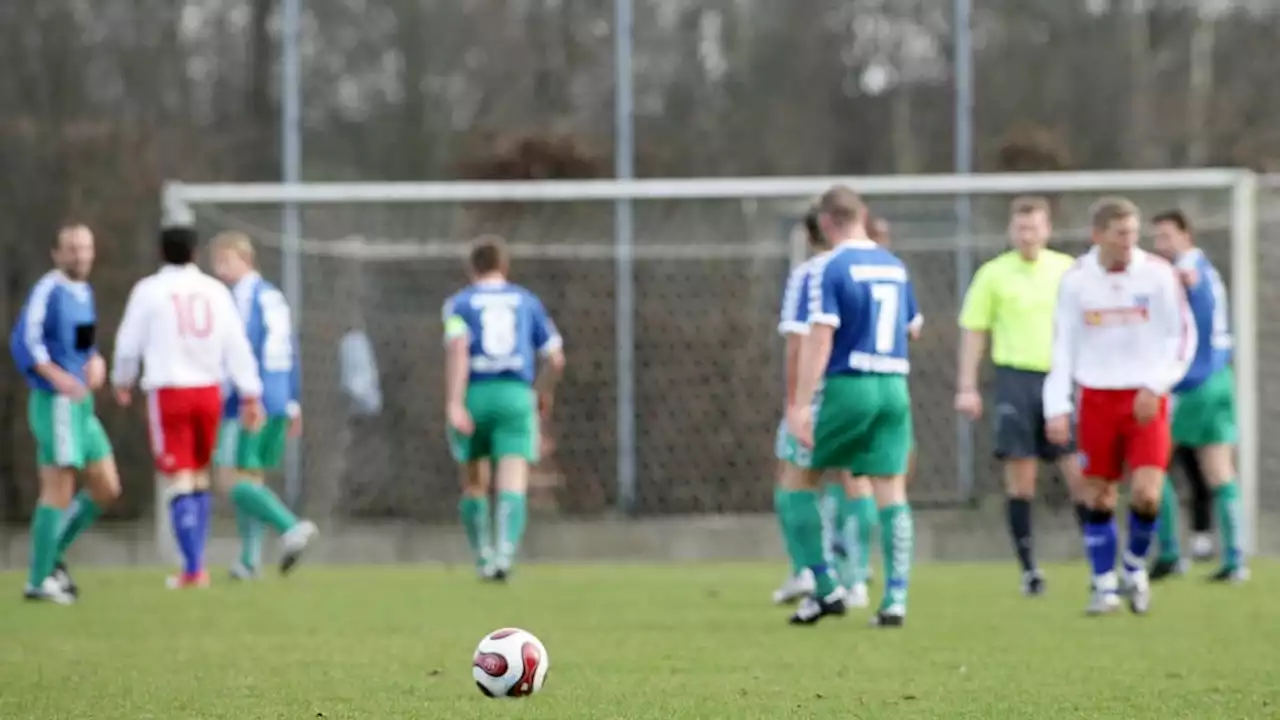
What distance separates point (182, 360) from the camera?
1311cm

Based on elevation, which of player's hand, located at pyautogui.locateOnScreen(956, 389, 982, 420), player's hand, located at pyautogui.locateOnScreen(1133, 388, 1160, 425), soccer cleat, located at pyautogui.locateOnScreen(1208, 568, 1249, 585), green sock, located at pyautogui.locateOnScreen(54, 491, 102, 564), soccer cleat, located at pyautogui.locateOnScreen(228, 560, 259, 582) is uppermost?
player's hand, located at pyautogui.locateOnScreen(1133, 388, 1160, 425)

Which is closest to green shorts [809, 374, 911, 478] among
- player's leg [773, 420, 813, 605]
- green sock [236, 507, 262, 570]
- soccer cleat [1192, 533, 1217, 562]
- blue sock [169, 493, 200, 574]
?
player's leg [773, 420, 813, 605]

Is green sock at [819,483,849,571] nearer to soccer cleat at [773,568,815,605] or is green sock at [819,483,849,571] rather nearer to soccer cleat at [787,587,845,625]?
soccer cleat at [773,568,815,605]

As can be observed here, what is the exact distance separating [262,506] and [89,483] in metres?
1.72

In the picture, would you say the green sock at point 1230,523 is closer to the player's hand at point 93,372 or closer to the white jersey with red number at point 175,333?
the white jersey with red number at point 175,333

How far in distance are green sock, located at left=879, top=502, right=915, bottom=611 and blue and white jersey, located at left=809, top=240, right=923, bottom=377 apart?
0.63 metres

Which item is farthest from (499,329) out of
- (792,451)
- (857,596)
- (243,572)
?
(792,451)

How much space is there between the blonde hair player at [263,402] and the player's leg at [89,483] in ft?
4.86

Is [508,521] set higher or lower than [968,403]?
lower

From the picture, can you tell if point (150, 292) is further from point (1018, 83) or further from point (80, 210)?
point (1018, 83)

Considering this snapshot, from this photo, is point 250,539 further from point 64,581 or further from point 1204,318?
point 1204,318

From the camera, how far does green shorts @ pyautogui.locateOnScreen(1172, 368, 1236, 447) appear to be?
1420cm

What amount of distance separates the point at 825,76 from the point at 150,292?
8.09 meters

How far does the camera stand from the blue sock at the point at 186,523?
13.3 metres
